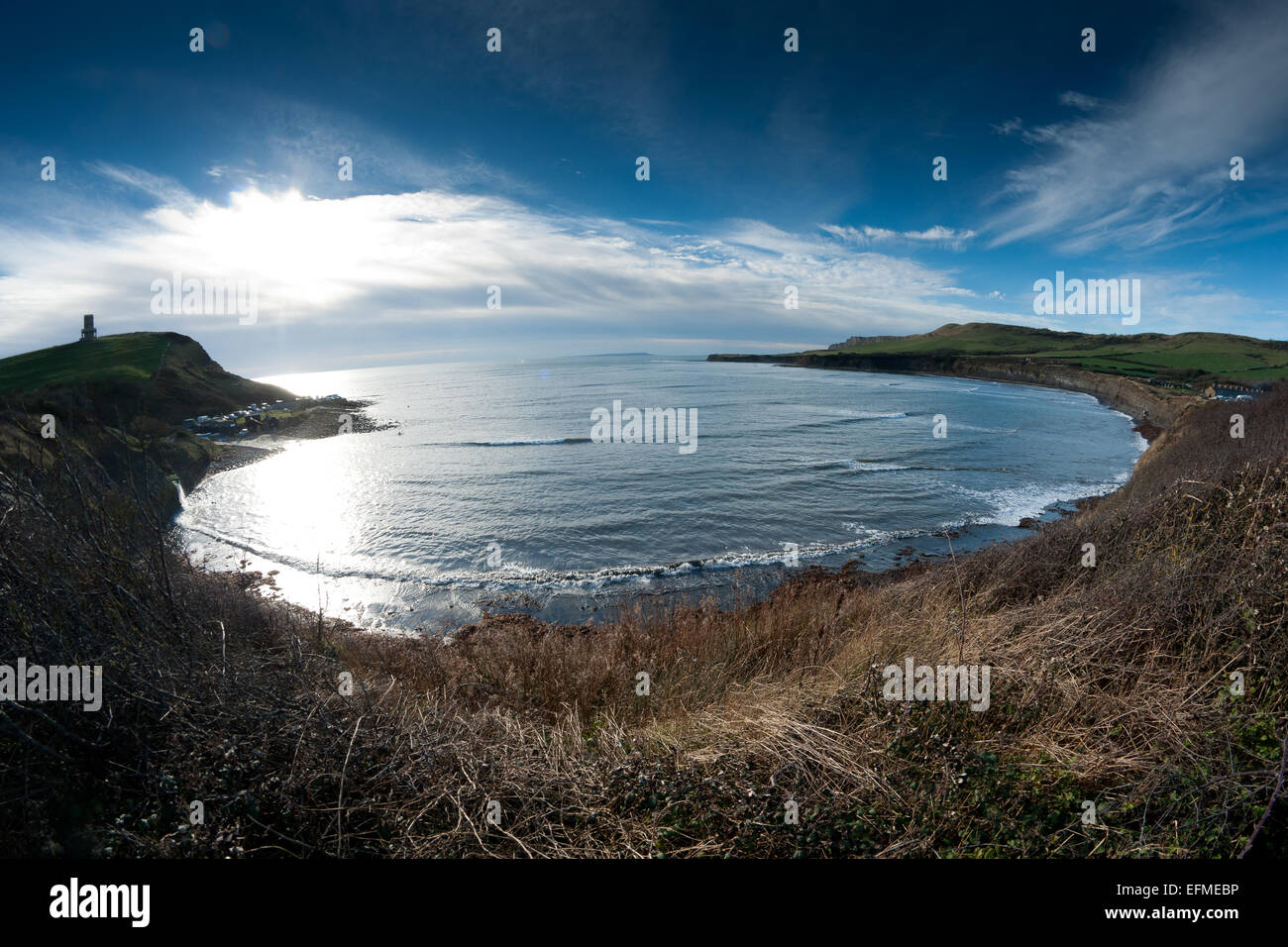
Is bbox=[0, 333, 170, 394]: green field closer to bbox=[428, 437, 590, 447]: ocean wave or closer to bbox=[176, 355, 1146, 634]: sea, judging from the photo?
bbox=[176, 355, 1146, 634]: sea

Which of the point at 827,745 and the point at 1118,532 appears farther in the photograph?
the point at 1118,532

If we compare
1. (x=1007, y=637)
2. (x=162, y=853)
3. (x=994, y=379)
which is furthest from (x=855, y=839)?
(x=994, y=379)

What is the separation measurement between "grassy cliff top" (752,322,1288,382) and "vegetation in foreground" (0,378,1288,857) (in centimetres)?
7191

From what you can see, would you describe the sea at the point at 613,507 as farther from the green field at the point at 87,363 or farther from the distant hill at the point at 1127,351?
the distant hill at the point at 1127,351

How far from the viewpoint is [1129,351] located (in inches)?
3816

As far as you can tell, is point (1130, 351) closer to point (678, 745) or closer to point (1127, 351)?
point (1127, 351)

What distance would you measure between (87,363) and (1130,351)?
148 m

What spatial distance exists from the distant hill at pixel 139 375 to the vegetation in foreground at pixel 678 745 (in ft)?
105

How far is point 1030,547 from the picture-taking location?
8234mm

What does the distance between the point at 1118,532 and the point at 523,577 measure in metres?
12.7

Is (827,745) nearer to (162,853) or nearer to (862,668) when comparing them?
(862,668)

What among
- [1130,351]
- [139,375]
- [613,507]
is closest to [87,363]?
[139,375]

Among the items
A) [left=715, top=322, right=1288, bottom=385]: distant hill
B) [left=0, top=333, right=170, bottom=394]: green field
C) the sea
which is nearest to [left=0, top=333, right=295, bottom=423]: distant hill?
[left=0, top=333, right=170, bottom=394]: green field

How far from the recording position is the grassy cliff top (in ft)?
203
